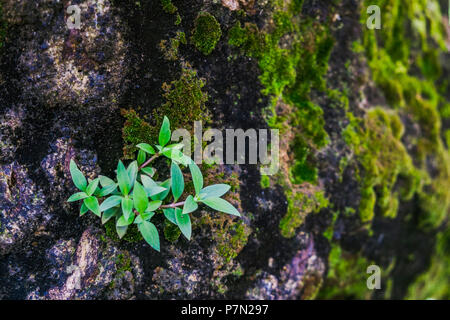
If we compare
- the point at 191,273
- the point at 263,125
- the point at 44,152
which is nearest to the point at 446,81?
the point at 263,125

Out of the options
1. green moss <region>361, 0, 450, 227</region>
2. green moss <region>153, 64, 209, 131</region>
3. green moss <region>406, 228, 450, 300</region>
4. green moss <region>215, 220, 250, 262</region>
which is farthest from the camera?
green moss <region>406, 228, 450, 300</region>

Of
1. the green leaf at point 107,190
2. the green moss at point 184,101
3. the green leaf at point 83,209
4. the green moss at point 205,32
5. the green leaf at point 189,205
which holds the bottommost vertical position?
the green leaf at point 83,209

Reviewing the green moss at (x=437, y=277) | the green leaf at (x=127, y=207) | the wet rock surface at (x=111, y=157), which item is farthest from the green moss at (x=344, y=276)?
the green leaf at (x=127, y=207)

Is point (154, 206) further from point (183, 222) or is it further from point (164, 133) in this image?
point (164, 133)

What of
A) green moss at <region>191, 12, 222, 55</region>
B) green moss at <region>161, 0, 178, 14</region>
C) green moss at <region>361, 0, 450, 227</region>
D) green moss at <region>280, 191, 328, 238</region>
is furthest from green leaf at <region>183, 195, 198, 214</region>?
green moss at <region>361, 0, 450, 227</region>

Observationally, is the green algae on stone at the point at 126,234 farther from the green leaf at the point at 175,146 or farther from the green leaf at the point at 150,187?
the green leaf at the point at 175,146

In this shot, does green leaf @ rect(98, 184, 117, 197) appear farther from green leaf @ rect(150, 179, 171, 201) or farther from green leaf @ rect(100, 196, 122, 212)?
green leaf @ rect(150, 179, 171, 201)

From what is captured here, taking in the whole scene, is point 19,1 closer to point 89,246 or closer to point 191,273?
point 89,246
